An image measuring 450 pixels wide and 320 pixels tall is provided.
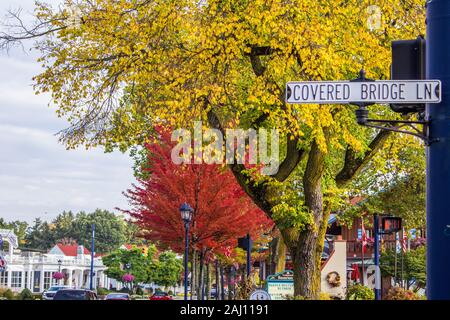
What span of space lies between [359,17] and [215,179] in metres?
18.4

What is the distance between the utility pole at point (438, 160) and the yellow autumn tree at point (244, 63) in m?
10.8

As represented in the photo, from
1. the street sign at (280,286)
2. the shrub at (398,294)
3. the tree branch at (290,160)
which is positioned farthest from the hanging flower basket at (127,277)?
the shrub at (398,294)

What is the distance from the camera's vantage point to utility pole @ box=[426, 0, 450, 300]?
796 centimetres

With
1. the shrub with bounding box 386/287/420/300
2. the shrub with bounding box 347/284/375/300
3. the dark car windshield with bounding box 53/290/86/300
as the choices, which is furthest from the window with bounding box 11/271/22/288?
the shrub with bounding box 386/287/420/300

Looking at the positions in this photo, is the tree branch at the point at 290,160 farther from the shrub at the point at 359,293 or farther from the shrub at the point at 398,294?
the shrub at the point at 359,293

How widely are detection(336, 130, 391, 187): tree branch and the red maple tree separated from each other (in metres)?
11.1

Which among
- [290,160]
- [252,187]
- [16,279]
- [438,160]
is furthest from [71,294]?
[16,279]

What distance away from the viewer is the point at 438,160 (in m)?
8.07

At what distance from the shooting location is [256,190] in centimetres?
2489

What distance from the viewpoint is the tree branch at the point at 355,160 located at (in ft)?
85.6

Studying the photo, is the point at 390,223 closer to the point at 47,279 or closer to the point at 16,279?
the point at 16,279
